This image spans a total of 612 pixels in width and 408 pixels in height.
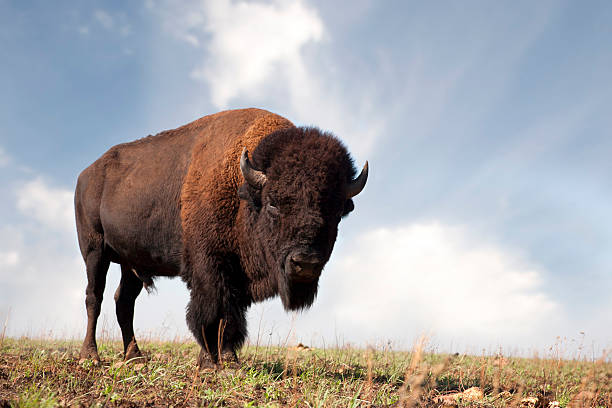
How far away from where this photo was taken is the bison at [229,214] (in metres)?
5.29

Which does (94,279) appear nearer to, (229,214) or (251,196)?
(229,214)

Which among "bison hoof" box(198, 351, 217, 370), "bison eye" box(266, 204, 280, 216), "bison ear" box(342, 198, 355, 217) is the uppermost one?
"bison ear" box(342, 198, 355, 217)

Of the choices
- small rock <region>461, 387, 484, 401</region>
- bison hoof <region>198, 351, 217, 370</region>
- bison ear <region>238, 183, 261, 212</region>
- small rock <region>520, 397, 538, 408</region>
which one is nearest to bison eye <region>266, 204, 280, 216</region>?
bison ear <region>238, 183, 261, 212</region>

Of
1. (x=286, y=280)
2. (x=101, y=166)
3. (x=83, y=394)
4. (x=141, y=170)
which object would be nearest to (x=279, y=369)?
(x=286, y=280)

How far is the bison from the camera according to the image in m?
5.29

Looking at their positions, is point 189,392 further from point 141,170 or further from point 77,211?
point 77,211

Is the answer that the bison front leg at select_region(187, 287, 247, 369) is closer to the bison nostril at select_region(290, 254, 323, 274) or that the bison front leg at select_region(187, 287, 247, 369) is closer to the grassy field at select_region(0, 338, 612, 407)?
the grassy field at select_region(0, 338, 612, 407)

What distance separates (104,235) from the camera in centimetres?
812

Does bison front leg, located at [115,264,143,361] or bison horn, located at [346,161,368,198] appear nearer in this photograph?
bison horn, located at [346,161,368,198]

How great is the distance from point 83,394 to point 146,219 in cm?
332

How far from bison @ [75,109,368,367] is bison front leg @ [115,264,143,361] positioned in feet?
1.53

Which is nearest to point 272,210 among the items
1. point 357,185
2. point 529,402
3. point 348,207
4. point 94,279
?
point 348,207

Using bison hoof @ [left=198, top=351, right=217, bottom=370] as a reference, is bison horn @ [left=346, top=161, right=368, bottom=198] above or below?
above

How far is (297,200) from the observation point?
523cm
